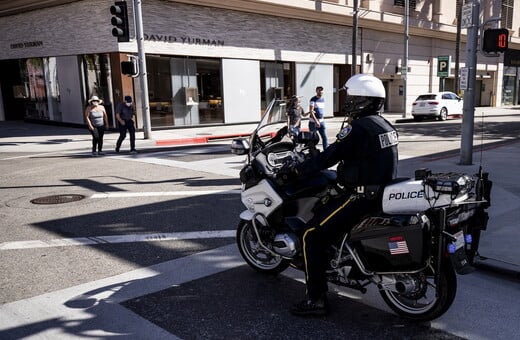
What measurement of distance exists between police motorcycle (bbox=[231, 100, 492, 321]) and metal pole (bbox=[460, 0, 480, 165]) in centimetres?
693

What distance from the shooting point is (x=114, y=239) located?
19.7 feet

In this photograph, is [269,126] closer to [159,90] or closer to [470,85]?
[470,85]

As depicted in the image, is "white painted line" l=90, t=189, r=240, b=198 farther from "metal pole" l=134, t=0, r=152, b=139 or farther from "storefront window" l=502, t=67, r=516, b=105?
"storefront window" l=502, t=67, r=516, b=105

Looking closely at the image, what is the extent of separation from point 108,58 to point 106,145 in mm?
5338

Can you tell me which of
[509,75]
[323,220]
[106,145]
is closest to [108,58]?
[106,145]

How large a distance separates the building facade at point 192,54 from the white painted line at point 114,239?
14.6m

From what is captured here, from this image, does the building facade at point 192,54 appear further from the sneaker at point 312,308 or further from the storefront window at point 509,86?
the storefront window at point 509,86

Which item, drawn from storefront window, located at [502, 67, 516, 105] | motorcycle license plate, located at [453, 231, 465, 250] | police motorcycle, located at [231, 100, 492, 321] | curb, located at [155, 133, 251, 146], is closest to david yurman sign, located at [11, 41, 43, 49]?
curb, located at [155, 133, 251, 146]

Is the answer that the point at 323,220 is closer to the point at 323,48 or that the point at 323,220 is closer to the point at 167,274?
the point at 167,274

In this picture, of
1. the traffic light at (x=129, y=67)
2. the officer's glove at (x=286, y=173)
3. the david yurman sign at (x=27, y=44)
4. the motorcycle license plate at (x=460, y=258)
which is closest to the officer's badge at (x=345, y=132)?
the officer's glove at (x=286, y=173)

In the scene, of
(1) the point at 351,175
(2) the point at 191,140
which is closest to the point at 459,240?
(1) the point at 351,175

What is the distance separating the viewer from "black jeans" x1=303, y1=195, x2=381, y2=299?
3668mm

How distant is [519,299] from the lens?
4.09 meters

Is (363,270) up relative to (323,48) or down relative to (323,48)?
down
